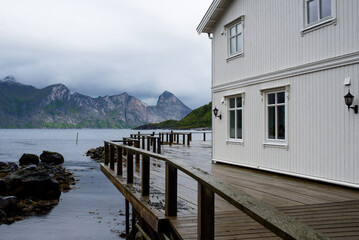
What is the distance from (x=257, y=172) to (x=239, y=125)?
195cm

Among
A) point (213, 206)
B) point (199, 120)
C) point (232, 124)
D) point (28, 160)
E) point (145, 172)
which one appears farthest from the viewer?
point (199, 120)

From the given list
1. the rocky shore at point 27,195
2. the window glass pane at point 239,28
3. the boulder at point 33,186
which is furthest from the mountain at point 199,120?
the window glass pane at point 239,28

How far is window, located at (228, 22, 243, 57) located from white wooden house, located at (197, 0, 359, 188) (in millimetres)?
33

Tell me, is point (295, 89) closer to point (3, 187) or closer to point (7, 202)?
point (7, 202)

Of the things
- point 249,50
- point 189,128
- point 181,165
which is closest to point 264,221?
point 181,165

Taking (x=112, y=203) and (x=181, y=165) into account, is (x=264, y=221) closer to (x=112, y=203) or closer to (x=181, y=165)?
(x=181, y=165)

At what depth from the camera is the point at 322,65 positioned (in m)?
8.02

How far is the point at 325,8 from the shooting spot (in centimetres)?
811

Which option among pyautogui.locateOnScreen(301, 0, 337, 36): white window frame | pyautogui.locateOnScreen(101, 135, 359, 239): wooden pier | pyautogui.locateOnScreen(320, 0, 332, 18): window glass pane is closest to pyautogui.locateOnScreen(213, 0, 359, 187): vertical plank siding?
pyautogui.locateOnScreen(301, 0, 337, 36): white window frame

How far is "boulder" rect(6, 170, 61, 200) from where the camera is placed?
15820 millimetres

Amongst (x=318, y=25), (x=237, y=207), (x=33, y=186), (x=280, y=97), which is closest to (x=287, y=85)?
(x=280, y=97)

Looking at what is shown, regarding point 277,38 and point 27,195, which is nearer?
point 277,38

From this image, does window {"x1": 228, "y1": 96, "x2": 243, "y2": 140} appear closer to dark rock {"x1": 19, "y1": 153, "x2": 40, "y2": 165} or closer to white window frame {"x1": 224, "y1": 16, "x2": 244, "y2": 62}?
white window frame {"x1": 224, "y1": 16, "x2": 244, "y2": 62}

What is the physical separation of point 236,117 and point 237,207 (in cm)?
945
